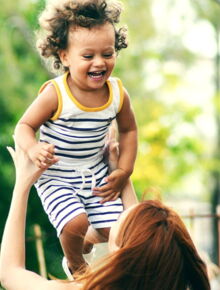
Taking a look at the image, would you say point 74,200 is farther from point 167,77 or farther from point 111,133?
point 167,77

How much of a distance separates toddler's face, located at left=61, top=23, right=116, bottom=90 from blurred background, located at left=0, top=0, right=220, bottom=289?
6.11 metres

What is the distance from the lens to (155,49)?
12.6 m

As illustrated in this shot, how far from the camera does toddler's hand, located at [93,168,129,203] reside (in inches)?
83.3

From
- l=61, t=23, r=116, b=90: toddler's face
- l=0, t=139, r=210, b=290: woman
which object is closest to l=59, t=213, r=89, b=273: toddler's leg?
l=0, t=139, r=210, b=290: woman

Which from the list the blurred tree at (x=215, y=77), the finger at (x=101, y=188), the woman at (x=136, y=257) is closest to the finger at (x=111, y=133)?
the finger at (x=101, y=188)

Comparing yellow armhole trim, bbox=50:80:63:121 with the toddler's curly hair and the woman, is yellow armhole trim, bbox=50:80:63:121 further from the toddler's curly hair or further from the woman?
the woman

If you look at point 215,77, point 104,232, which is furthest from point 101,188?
point 215,77

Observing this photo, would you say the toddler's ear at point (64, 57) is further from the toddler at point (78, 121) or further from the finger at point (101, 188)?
the finger at point (101, 188)

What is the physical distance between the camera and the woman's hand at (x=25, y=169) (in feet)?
6.11

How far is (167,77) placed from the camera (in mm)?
12102

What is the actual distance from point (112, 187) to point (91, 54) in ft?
1.43

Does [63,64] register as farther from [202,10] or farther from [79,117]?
[202,10]

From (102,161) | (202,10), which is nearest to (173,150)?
(202,10)

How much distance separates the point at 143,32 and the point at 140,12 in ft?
1.18
